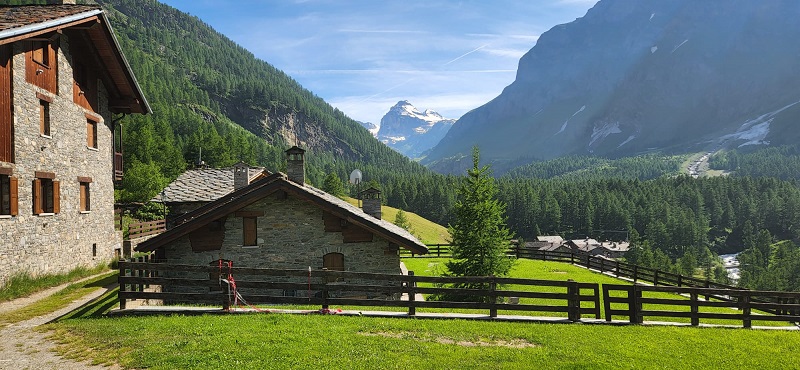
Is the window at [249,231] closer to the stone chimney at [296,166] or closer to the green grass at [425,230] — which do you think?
the stone chimney at [296,166]

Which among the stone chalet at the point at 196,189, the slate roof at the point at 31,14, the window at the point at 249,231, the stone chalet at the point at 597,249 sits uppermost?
the slate roof at the point at 31,14

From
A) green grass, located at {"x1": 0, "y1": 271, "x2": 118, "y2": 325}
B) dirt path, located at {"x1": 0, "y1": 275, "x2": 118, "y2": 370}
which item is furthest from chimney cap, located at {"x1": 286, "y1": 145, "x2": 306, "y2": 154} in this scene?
dirt path, located at {"x1": 0, "y1": 275, "x2": 118, "y2": 370}

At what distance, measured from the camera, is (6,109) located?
16.8m

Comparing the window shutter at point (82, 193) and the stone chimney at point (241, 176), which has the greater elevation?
the stone chimney at point (241, 176)

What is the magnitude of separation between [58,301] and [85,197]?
30.9ft

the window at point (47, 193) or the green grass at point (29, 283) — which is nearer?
the green grass at point (29, 283)

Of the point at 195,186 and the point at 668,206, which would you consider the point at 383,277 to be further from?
the point at 668,206

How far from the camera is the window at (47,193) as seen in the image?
62.4 feet

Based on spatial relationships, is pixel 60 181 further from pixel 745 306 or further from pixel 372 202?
pixel 745 306

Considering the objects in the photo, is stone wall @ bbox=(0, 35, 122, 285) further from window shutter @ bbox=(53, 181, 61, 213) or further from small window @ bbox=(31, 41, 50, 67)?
small window @ bbox=(31, 41, 50, 67)

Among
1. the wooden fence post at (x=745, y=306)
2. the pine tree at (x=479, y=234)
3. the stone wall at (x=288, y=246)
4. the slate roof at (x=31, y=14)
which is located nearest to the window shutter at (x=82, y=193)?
the stone wall at (x=288, y=246)

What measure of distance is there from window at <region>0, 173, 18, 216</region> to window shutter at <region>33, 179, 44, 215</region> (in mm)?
1588

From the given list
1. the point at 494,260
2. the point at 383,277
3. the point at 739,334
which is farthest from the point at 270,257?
the point at 739,334

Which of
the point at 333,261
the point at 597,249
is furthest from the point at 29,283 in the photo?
the point at 597,249
